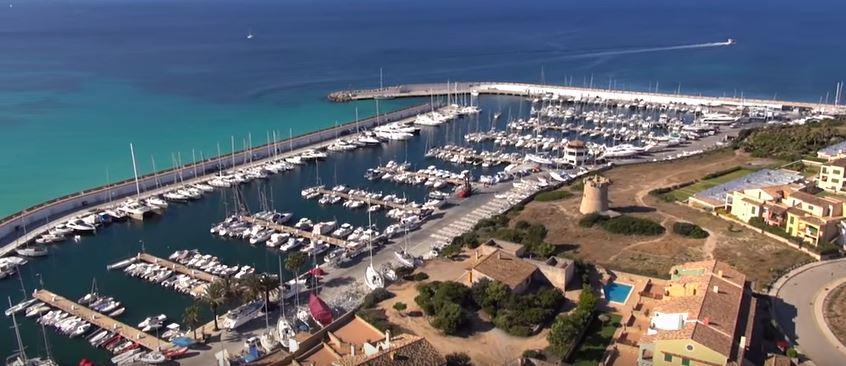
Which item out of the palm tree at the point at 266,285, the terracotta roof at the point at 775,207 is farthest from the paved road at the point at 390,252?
the terracotta roof at the point at 775,207

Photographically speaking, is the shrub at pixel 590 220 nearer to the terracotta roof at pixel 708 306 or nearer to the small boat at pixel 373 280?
the terracotta roof at pixel 708 306

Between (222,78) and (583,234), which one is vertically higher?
(222,78)

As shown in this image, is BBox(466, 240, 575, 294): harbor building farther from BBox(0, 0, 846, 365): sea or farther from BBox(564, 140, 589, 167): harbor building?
BBox(564, 140, 589, 167): harbor building

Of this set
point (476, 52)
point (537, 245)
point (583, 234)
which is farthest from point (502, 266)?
point (476, 52)

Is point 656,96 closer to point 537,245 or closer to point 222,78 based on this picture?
point 537,245

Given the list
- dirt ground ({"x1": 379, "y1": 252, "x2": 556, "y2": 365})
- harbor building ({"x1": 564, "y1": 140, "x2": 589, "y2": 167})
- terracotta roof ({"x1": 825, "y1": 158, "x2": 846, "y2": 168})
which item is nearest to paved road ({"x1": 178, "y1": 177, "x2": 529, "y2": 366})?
dirt ground ({"x1": 379, "y1": 252, "x2": 556, "y2": 365})

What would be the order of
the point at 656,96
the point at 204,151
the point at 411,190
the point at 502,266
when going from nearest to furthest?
the point at 502,266
the point at 411,190
the point at 204,151
the point at 656,96

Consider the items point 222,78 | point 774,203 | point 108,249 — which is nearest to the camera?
point 774,203
